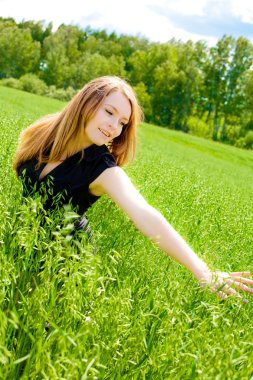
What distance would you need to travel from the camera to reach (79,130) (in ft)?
13.2

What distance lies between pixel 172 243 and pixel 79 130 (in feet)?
4.68

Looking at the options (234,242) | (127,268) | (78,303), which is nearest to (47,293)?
(78,303)

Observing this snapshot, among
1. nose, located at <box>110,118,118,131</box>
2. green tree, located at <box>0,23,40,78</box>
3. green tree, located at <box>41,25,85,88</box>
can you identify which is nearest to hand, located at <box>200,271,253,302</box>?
nose, located at <box>110,118,118,131</box>

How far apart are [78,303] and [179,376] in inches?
21.9

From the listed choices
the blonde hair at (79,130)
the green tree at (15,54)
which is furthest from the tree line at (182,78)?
the blonde hair at (79,130)

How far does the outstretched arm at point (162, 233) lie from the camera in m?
2.83

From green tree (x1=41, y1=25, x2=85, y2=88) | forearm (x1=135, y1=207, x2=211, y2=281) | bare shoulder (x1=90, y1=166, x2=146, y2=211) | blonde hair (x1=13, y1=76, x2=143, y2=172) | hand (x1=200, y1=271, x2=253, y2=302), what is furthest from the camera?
green tree (x1=41, y1=25, x2=85, y2=88)

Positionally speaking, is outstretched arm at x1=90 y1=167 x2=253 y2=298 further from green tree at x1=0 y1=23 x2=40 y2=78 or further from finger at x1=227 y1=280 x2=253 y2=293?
green tree at x1=0 y1=23 x2=40 y2=78

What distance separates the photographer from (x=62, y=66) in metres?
98.7

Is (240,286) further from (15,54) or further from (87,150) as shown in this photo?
(15,54)

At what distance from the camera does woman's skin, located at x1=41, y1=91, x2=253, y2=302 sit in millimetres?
2867

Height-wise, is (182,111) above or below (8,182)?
below

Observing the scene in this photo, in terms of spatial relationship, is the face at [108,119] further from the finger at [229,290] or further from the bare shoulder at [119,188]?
A: the finger at [229,290]

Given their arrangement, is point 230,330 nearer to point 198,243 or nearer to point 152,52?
point 198,243
